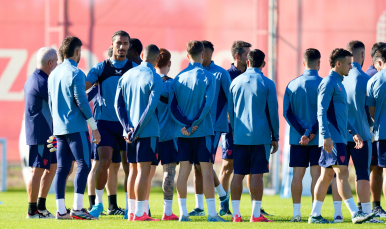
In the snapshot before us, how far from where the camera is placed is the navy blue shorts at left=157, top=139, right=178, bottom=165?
659cm

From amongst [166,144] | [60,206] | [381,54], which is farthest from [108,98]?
[381,54]

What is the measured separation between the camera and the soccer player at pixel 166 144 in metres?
6.51

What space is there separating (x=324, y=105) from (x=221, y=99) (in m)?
1.61

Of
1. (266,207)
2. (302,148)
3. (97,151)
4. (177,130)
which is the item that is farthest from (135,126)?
(266,207)

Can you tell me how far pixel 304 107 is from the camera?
641cm

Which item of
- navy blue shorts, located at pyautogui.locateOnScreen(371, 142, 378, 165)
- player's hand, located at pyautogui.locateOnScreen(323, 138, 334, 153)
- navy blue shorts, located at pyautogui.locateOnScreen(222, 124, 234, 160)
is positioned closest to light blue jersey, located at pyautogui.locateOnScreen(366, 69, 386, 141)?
navy blue shorts, located at pyautogui.locateOnScreen(371, 142, 378, 165)

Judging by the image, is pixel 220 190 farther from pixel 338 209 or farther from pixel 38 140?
pixel 38 140

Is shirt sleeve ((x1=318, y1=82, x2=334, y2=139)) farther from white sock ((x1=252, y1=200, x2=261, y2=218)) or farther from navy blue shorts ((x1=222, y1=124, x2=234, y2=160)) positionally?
navy blue shorts ((x1=222, y1=124, x2=234, y2=160))

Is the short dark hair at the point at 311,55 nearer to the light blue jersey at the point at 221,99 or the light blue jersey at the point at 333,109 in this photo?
the light blue jersey at the point at 333,109

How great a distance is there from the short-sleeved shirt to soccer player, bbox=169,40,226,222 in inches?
59.6

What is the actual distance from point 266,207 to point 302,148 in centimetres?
271

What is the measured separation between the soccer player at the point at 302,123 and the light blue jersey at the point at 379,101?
2.53 ft

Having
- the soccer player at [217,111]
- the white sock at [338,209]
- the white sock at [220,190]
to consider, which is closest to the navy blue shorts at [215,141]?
the soccer player at [217,111]

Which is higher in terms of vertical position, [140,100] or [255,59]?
[255,59]
